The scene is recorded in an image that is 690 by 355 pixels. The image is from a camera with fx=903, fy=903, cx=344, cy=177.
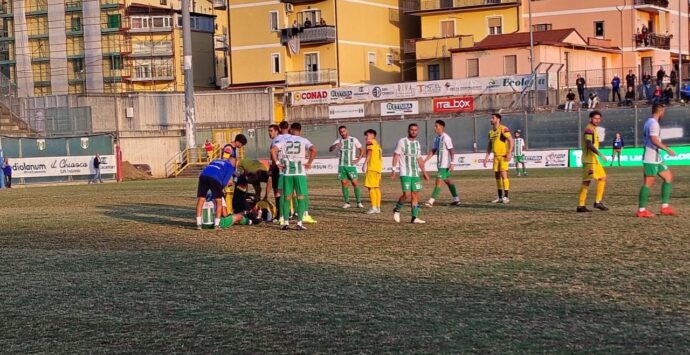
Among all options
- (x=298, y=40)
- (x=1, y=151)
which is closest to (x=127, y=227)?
(x=1, y=151)

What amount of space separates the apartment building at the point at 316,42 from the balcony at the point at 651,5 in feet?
59.4

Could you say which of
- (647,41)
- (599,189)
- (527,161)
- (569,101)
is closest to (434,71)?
(647,41)

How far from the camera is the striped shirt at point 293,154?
15.8m

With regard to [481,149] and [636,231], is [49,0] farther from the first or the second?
[636,231]

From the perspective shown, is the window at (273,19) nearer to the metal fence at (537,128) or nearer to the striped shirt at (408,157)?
the metal fence at (537,128)

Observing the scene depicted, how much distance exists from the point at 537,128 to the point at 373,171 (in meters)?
28.8

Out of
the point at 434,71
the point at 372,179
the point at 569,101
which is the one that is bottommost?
the point at 372,179

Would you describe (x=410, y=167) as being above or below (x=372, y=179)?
above

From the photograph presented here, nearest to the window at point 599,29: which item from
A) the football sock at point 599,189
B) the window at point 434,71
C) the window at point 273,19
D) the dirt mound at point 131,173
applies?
the window at point 434,71

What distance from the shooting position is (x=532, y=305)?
8.53 metres

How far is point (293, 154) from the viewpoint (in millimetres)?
15828

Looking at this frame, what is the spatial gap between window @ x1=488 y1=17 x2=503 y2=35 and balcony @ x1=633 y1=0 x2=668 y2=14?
10.3 m

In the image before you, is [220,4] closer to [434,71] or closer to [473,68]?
[434,71]

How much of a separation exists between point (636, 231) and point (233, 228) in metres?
7.41
